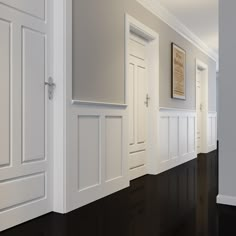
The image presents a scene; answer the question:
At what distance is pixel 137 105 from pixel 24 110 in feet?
6.24

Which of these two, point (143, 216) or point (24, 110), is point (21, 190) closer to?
point (24, 110)

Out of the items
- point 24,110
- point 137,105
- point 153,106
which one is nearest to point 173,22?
point 153,106

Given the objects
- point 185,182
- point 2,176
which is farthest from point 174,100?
point 2,176

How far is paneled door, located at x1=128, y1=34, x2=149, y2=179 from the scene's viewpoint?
3.60 metres

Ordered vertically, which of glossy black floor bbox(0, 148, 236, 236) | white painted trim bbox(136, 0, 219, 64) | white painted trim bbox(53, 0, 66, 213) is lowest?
glossy black floor bbox(0, 148, 236, 236)

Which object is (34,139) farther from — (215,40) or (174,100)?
(215,40)

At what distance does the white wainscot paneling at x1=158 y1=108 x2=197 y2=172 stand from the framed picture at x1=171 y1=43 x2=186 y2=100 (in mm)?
289

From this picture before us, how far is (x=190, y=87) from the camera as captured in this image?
→ 5.32 metres

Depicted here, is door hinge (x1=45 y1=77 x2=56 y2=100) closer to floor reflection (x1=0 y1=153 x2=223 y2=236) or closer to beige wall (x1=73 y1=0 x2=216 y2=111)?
beige wall (x1=73 y1=0 x2=216 y2=111)

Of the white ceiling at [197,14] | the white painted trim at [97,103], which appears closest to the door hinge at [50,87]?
the white painted trim at [97,103]

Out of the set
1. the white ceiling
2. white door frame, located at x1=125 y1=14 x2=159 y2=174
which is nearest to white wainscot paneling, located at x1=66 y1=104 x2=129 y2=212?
white door frame, located at x1=125 y1=14 x2=159 y2=174

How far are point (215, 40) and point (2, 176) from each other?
5.19 m

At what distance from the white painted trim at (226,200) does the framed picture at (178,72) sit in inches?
79.8

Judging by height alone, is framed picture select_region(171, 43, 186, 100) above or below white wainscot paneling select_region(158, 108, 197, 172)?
above
